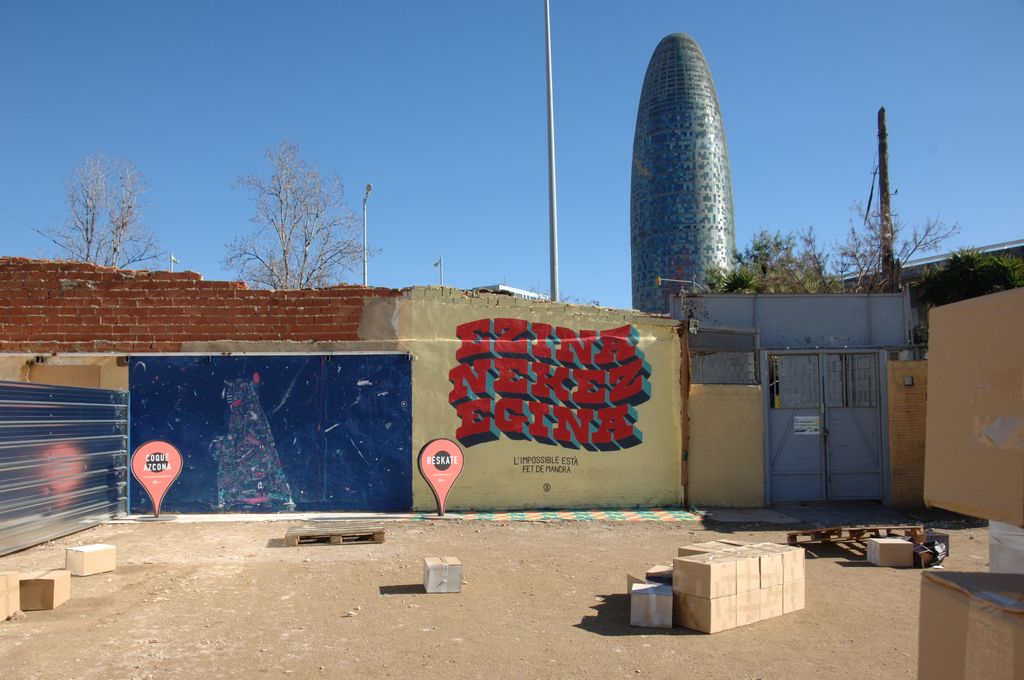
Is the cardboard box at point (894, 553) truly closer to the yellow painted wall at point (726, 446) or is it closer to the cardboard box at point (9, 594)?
the yellow painted wall at point (726, 446)

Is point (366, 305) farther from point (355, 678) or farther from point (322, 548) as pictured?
point (355, 678)

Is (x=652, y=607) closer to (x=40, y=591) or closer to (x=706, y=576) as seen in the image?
(x=706, y=576)

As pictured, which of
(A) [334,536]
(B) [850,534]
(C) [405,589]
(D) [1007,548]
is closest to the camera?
(D) [1007,548]

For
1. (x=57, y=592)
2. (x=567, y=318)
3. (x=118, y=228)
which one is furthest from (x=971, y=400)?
(x=118, y=228)

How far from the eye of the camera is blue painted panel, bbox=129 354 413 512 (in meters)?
13.1

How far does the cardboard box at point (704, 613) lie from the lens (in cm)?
680

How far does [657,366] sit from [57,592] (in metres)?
9.61

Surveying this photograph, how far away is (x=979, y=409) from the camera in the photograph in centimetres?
305

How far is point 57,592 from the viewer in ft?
24.2

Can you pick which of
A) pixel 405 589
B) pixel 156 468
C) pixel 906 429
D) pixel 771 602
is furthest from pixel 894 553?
pixel 156 468

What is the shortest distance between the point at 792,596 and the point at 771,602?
348mm

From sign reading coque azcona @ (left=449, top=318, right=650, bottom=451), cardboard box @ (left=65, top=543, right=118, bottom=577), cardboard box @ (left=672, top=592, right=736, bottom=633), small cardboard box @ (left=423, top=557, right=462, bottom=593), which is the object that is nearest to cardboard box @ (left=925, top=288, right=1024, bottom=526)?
cardboard box @ (left=672, top=592, right=736, bottom=633)

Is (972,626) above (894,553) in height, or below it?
above

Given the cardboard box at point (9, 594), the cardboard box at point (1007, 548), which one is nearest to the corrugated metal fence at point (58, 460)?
the cardboard box at point (9, 594)
